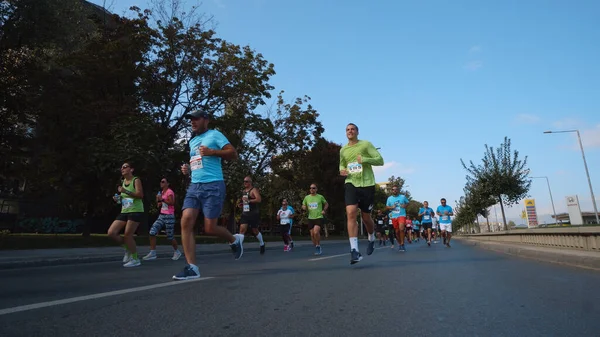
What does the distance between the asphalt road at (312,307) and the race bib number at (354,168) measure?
2243 mm

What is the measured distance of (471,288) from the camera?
4.39 m

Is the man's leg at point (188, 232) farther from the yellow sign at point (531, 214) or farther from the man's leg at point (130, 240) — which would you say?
the yellow sign at point (531, 214)

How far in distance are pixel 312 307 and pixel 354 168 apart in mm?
4047

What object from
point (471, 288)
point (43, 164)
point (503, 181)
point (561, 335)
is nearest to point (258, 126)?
point (43, 164)

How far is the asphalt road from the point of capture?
2.62 meters

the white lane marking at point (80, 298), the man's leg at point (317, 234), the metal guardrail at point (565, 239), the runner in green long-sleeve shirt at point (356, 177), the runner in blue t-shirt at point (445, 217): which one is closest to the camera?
the white lane marking at point (80, 298)

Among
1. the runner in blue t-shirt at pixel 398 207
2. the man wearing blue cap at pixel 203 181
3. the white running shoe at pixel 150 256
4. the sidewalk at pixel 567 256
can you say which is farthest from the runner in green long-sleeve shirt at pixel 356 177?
the runner in blue t-shirt at pixel 398 207

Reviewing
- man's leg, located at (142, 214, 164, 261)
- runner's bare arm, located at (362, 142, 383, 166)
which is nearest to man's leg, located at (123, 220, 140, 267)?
man's leg, located at (142, 214, 164, 261)

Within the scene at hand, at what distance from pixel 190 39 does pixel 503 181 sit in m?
22.8

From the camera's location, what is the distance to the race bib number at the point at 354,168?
7.09 meters

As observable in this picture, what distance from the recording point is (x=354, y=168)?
23.5 ft

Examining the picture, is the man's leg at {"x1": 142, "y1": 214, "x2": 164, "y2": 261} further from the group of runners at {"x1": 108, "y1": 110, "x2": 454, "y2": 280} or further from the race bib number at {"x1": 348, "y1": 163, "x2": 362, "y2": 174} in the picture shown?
the race bib number at {"x1": 348, "y1": 163, "x2": 362, "y2": 174}

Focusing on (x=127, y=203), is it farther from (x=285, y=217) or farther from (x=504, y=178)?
(x=504, y=178)

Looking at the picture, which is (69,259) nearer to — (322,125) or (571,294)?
(571,294)
